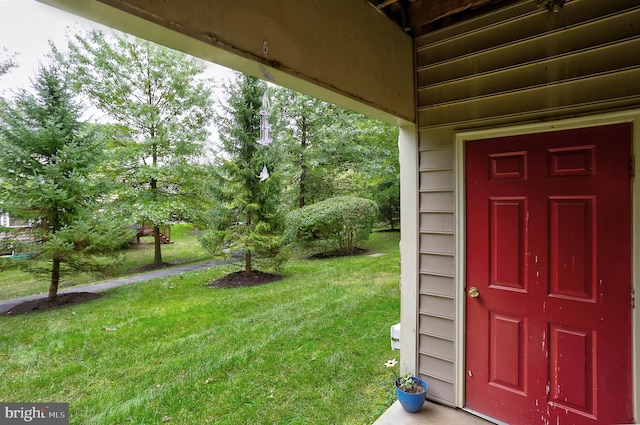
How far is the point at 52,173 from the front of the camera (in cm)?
518

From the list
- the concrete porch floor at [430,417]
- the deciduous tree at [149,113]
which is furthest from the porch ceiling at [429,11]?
the deciduous tree at [149,113]

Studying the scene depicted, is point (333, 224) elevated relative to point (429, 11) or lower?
lower

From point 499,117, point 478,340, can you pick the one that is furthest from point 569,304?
point 499,117

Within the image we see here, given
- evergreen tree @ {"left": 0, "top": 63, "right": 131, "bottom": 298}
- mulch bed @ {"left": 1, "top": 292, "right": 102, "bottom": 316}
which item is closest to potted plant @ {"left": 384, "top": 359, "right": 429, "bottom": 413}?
evergreen tree @ {"left": 0, "top": 63, "right": 131, "bottom": 298}

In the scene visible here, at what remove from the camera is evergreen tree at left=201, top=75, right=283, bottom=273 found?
611cm

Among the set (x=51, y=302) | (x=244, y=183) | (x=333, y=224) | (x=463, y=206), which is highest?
(x=244, y=183)

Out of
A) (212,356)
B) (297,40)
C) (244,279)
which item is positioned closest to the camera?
(297,40)

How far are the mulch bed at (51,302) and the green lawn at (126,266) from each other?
36cm

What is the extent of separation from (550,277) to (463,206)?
639 mm

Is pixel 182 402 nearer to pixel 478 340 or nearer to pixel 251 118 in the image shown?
pixel 478 340

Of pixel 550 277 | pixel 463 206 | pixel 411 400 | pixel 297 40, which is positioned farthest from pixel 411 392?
pixel 297 40

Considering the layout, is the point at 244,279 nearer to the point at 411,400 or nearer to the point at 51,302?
the point at 51,302

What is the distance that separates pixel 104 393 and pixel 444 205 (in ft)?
10.2

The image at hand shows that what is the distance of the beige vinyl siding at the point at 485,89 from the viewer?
166cm
